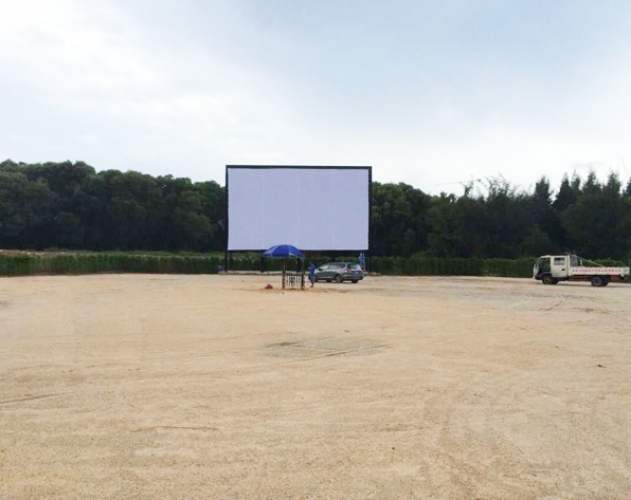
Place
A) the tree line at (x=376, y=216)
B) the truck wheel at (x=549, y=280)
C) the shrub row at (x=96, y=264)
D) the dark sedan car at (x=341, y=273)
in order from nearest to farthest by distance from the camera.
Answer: the dark sedan car at (x=341, y=273) < the truck wheel at (x=549, y=280) < the shrub row at (x=96, y=264) < the tree line at (x=376, y=216)

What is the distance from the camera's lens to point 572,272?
127ft

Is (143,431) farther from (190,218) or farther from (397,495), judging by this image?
(190,218)

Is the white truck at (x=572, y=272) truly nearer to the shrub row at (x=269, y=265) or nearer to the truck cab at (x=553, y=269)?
the truck cab at (x=553, y=269)

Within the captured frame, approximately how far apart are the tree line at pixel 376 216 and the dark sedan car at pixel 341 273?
1049 inches

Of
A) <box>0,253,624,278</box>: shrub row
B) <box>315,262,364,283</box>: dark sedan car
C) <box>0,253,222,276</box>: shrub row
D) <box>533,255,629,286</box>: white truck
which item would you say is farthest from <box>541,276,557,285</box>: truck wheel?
<box>0,253,222,276</box>: shrub row

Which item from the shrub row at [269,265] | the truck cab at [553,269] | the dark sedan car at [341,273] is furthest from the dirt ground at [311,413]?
the shrub row at [269,265]

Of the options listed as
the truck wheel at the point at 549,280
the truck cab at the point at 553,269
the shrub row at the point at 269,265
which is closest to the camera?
the truck cab at the point at 553,269

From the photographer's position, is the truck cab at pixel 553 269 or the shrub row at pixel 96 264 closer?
the truck cab at pixel 553 269

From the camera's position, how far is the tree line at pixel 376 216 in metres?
65.8

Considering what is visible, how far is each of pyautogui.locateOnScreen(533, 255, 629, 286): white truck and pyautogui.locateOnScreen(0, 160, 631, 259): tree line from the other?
74.8 feet

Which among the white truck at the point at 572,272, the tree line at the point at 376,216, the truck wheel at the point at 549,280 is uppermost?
the tree line at the point at 376,216

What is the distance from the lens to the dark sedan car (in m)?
39.9

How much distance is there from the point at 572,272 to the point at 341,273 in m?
13.9

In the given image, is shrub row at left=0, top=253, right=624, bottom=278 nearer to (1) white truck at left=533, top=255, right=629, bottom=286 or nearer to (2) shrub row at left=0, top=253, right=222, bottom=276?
(2) shrub row at left=0, top=253, right=222, bottom=276
